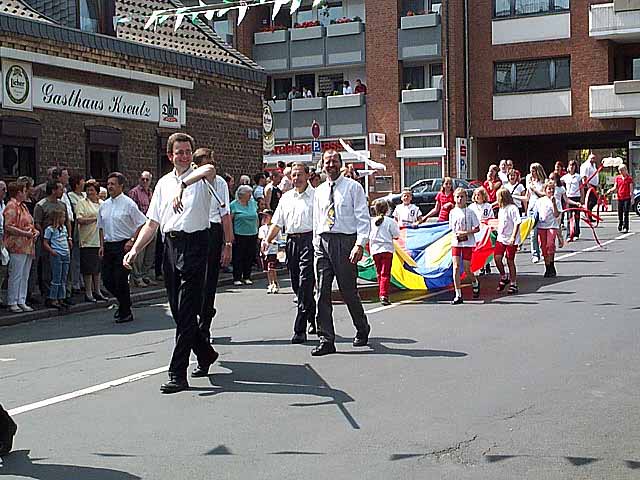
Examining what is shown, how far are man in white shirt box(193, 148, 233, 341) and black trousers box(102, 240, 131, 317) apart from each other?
348 cm

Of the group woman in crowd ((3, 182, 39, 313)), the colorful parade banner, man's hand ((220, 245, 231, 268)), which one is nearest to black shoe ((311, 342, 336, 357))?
man's hand ((220, 245, 231, 268))

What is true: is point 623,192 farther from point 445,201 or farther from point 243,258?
point 243,258

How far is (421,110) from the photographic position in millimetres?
42531

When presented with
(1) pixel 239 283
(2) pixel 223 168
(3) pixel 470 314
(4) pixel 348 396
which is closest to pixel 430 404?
(4) pixel 348 396

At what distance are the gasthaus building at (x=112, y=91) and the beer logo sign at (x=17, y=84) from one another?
20 millimetres

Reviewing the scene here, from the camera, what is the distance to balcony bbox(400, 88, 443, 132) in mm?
42156

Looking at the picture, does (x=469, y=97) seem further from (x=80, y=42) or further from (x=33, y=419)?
(x=33, y=419)

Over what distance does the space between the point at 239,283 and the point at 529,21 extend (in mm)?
27137

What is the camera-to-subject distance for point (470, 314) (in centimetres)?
1283

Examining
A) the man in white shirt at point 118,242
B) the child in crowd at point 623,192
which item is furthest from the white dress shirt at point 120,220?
the child in crowd at point 623,192

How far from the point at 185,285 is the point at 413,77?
36.7 meters

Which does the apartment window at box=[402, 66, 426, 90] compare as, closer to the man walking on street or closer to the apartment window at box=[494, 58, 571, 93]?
the apartment window at box=[494, 58, 571, 93]

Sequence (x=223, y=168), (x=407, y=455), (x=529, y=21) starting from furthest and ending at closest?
(x=529, y=21) → (x=223, y=168) → (x=407, y=455)

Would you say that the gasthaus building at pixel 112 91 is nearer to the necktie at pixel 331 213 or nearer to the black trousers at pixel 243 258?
the black trousers at pixel 243 258
